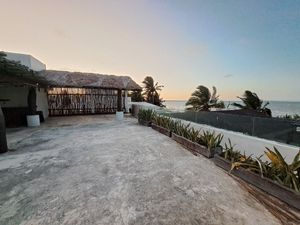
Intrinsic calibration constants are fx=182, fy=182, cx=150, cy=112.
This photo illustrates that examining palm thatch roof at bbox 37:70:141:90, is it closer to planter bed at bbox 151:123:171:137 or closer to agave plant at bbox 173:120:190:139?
planter bed at bbox 151:123:171:137

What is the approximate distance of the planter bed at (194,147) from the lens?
5159mm

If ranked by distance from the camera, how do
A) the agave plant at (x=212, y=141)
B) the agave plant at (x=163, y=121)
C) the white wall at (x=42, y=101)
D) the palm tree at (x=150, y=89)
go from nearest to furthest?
the agave plant at (x=212, y=141) → the agave plant at (x=163, y=121) → the white wall at (x=42, y=101) → the palm tree at (x=150, y=89)

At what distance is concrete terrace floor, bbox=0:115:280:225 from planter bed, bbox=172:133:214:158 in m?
0.21

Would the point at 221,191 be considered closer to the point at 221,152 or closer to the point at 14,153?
the point at 221,152

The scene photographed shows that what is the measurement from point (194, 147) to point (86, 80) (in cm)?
1177

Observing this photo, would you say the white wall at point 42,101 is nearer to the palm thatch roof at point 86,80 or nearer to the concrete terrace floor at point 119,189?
the palm thatch roof at point 86,80

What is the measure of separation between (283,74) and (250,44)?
744 cm

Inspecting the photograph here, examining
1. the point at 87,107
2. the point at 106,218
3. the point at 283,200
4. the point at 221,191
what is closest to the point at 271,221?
the point at 283,200

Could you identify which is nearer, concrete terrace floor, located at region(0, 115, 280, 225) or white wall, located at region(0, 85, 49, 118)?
concrete terrace floor, located at region(0, 115, 280, 225)

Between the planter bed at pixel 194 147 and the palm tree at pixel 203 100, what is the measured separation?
39.1 feet

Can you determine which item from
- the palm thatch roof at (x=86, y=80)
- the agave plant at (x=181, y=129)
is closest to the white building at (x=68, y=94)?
the palm thatch roof at (x=86, y=80)

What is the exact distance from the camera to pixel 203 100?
18.3 metres

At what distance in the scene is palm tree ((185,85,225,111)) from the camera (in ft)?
60.0

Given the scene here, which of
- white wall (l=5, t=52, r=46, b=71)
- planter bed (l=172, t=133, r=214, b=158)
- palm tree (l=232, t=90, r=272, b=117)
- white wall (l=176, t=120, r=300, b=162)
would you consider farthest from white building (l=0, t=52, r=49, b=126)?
palm tree (l=232, t=90, r=272, b=117)
